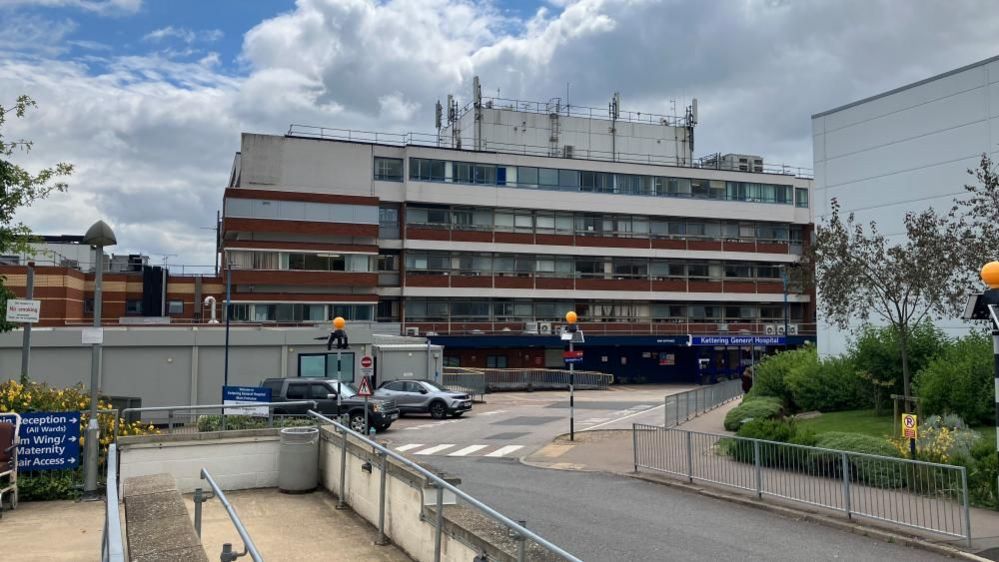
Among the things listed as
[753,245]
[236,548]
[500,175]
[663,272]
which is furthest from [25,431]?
[753,245]

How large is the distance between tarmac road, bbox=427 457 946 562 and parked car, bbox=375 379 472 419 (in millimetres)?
14949

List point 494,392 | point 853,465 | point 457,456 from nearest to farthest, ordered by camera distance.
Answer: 1. point 853,465
2. point 457,456
3. point 494,392

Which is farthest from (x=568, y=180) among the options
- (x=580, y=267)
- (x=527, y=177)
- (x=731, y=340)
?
(x=731, y=340)

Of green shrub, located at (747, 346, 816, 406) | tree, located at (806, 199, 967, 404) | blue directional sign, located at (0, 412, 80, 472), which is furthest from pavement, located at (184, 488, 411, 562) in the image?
green shrub, located at (747, 346, 816, 406)

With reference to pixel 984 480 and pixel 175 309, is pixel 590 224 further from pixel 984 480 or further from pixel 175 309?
pixel 984 480

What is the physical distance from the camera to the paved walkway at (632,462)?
13.0 m

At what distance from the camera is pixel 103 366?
2744 cm

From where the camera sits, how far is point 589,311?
63.1 m

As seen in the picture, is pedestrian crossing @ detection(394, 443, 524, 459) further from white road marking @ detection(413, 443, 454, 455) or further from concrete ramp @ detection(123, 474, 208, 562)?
concrete ramp @ detection(123, 474, 208, 562)

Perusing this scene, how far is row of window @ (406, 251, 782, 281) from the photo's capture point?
59.1 metres

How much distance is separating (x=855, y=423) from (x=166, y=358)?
22.3 m

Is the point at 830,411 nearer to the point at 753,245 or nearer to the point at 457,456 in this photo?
the point at 457,456

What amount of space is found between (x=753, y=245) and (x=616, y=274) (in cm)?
1258

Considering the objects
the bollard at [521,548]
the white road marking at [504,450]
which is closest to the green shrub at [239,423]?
the white road marking at [504,450]
